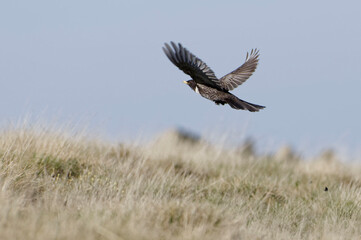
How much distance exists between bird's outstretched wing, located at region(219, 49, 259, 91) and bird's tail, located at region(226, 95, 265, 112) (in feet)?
0.95

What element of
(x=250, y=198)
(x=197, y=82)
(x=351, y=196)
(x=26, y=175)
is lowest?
(x=26, y=175)

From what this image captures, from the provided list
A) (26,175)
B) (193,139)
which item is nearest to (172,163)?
(26,175)

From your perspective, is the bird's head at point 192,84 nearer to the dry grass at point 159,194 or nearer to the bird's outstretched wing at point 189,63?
the bird's outstretched wing at point 189,63

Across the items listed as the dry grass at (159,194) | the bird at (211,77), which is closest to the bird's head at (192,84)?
the bird at (211,77)

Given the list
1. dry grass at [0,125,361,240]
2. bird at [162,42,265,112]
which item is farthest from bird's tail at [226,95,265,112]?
dry grass at [0,125,361,240]

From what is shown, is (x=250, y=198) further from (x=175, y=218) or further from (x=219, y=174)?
(x=175, y=218)

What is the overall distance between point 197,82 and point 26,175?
2.16 meters

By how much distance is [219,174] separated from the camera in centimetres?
910

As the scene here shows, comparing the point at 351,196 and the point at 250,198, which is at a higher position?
the point at 351,196

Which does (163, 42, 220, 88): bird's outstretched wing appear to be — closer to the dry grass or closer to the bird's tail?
the bird's tail

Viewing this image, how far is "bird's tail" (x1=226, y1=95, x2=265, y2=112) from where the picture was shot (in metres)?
7.22

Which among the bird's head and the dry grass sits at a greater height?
the bird's head

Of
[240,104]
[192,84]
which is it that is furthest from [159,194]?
[240,104]

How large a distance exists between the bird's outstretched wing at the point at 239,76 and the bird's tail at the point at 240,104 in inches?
11.5
